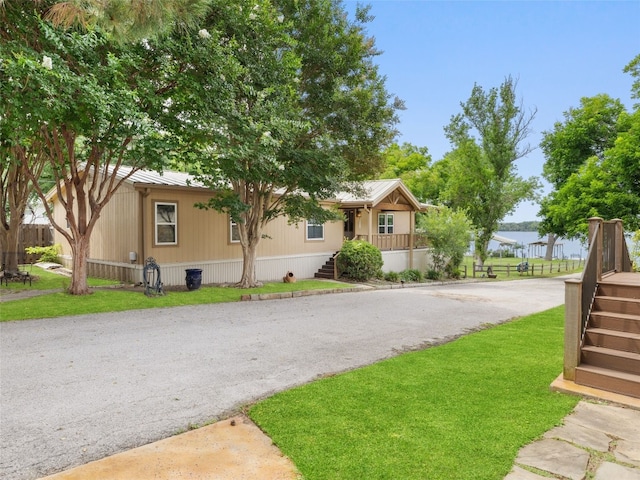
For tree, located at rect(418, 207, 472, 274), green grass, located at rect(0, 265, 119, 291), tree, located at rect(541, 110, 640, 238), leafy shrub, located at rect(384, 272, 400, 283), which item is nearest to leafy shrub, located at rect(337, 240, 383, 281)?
leafy shrub, located at rect(384, 272, 400, 283)

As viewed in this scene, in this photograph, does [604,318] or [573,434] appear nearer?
[573,434]

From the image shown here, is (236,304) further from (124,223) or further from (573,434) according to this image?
(573,434)

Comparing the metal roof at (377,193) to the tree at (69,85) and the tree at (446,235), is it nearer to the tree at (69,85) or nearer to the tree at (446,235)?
the tree at (446,235)

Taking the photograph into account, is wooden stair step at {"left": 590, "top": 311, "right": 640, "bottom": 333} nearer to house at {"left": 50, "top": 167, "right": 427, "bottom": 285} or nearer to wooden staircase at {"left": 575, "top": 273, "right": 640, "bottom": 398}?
wooden staircase at {"left": 575, "top": 273, "right": 640, "bottom": 398}

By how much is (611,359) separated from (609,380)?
1.15 feet

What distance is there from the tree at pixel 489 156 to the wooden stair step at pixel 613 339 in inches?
871

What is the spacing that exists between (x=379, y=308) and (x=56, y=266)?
14265 millimetres

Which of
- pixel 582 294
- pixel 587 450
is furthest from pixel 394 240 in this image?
pixel 587 450

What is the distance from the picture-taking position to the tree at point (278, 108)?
33.3 feet

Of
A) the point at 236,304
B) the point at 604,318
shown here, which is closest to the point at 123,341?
the point at 236,304

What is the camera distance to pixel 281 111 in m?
11.3

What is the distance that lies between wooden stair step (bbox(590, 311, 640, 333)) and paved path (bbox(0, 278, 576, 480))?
8.65ft

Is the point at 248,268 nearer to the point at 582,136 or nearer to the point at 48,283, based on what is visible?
the point at 48,283

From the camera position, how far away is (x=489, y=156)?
27.0 m
